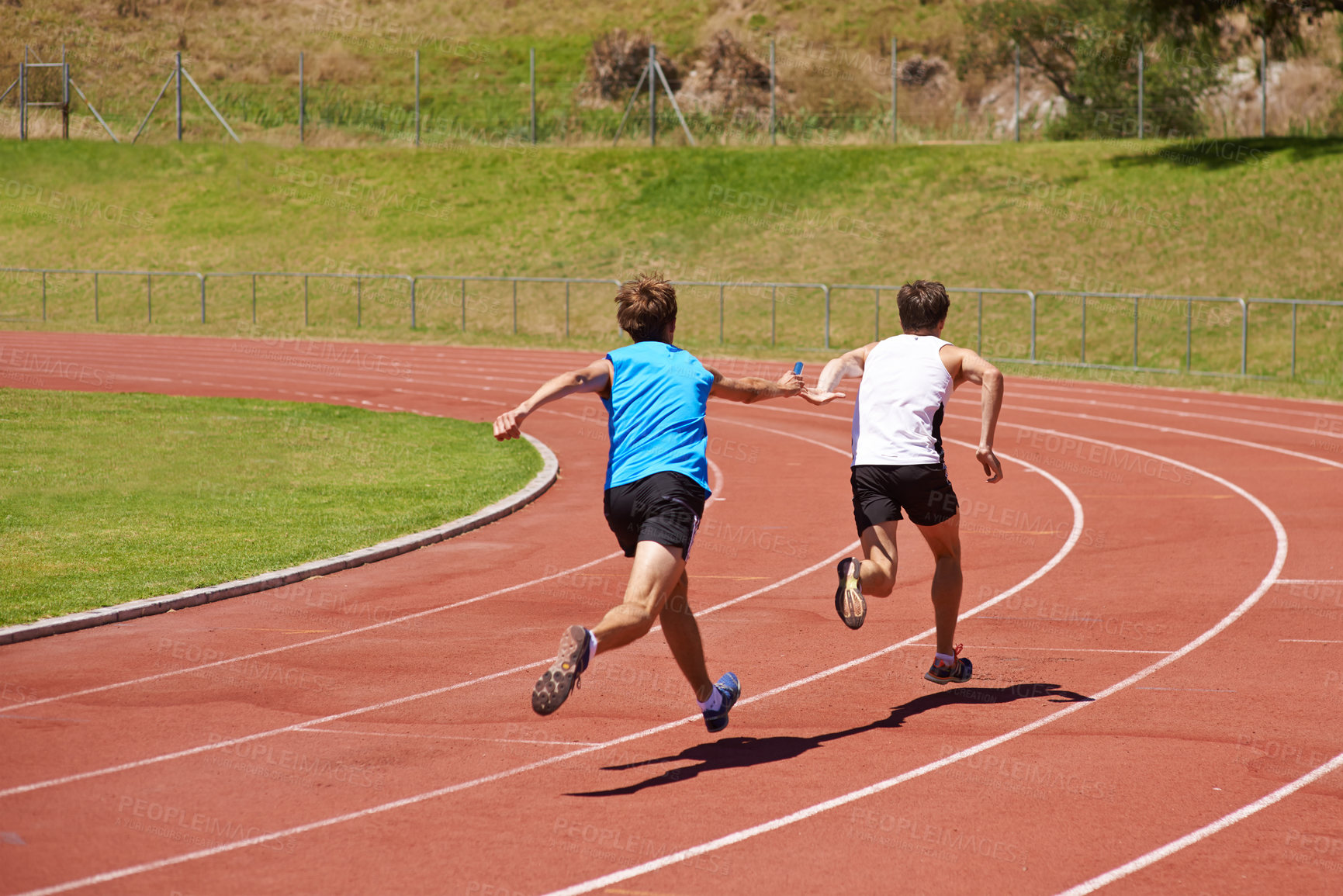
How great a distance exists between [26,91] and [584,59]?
24.6 meters

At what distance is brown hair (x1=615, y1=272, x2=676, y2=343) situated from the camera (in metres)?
6.22

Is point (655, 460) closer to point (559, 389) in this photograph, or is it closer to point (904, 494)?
point (559, 389)

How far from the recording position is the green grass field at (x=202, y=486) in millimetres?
9945

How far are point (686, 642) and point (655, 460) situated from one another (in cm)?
83

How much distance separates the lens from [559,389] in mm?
5910

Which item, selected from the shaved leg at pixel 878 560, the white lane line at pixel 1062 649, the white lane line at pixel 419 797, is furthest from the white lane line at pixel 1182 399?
the shaved leg at pixel 878 560

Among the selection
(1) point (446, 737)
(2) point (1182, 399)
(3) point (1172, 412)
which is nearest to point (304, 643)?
(1) point (446, 737)

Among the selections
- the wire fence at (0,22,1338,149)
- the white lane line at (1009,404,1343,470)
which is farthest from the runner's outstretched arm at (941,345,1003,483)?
the wire fence at (0,22,1338,149)

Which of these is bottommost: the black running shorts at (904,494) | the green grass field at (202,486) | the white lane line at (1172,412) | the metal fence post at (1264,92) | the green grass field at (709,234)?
the green grass field at (202,486)

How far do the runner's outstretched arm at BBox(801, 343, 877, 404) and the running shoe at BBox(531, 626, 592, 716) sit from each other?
194cm

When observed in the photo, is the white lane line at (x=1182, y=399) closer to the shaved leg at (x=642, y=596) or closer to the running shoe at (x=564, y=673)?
the shaved leg at (x=642, y=596)

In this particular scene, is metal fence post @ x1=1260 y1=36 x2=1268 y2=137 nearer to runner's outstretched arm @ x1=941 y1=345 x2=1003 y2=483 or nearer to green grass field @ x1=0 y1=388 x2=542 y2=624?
green grass field @ x1=0 y1=388 x2=542 y2=624

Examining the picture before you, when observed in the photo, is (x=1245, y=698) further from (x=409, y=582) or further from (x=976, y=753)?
(x=409, y=582)

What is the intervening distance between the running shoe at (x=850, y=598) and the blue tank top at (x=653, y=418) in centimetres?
90
